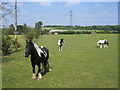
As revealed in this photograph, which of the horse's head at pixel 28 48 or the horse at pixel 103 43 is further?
the horse at pixel 103 43

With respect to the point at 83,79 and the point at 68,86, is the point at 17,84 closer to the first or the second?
the point at 68,86

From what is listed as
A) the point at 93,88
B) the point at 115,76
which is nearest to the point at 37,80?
the point at 93,88

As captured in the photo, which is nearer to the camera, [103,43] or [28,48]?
[28,48]

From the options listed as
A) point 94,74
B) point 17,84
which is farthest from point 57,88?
point 94,74

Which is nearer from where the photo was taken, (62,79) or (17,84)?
(17,84)

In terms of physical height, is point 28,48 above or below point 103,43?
above

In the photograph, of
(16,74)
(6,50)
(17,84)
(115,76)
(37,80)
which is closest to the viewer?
(17,84)

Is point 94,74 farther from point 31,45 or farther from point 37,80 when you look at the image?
point 31,45

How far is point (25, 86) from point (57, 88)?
1.17 metres

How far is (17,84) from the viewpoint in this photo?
633cm

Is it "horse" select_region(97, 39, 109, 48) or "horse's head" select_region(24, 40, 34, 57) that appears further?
"horse" select_region(97, 39, 109, 48)

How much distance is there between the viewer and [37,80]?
6773mm

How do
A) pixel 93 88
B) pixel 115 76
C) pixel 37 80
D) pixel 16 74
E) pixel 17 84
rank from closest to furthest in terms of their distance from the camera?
pixel 93 88, pixel 17 84, pixel 37 80, pixel 115 76, pixel 16 74

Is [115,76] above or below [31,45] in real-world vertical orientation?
below
